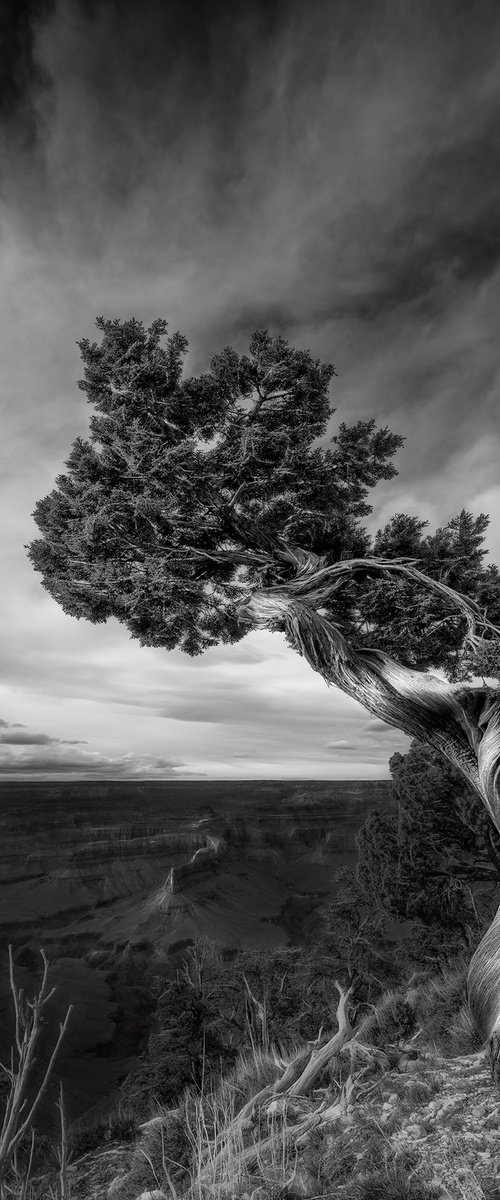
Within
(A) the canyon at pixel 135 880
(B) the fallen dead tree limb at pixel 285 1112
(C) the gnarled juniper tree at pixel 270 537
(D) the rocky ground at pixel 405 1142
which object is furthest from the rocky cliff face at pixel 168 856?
(C) the gnarled juniper tree at pixel 270 537

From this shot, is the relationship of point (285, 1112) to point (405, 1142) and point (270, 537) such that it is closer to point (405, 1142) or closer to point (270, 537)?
point (405, 1142)

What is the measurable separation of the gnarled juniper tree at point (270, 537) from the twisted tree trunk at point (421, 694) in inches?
0.9

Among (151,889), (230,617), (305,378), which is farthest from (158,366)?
(151,889)

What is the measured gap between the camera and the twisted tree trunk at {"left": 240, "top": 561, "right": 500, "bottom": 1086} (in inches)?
226

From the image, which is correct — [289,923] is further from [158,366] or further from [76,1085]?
[158,366]

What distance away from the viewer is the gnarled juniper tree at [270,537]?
247 inches

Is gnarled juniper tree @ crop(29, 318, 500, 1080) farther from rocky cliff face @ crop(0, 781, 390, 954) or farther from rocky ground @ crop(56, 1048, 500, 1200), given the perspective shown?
rocky cliff face @ crop(0, 781, 390, 954)

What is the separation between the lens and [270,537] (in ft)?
24.9

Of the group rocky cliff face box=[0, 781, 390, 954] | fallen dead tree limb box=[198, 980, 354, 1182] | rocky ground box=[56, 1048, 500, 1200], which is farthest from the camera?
rocky cliff face box=[0, 781, 390, 954]

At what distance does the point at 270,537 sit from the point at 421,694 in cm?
308

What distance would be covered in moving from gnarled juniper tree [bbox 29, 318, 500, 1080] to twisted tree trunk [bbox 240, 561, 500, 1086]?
22 mm

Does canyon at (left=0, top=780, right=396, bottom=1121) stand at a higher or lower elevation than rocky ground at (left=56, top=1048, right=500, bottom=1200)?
lower

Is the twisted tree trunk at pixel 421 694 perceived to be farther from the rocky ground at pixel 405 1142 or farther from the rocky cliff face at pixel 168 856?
the rocky cliff face at pixel 168 856

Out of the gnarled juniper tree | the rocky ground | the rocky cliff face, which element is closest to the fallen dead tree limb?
the rocky ground
